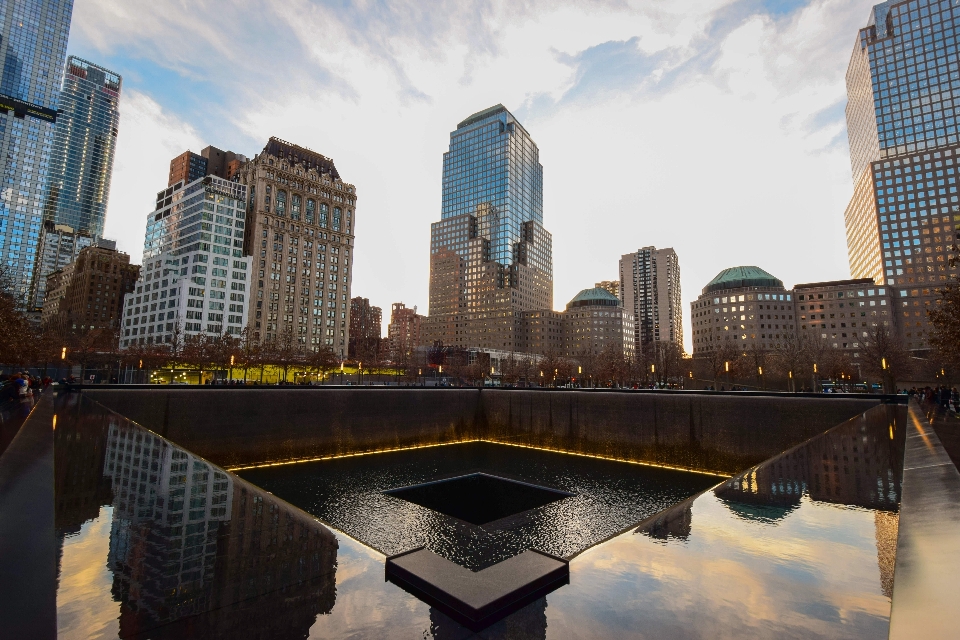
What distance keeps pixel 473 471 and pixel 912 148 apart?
190 m

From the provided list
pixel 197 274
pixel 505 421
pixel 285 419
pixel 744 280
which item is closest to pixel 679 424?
pixel 505 421

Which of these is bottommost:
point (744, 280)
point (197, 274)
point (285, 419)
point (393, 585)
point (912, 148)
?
point (285, 419)

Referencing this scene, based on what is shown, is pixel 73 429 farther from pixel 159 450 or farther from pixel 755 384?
pixel 755 384

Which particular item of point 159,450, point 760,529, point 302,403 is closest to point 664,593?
point 760,529

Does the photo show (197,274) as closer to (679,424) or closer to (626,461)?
(626,461)

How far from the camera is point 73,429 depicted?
15289 mm

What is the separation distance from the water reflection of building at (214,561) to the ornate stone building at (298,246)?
401 feet

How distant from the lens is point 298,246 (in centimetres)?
13650

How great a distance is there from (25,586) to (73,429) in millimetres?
14625

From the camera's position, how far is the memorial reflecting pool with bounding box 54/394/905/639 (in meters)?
3.90

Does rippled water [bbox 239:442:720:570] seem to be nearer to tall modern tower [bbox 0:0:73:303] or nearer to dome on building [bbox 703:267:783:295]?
dome on building [bbox 703:267:783:295]

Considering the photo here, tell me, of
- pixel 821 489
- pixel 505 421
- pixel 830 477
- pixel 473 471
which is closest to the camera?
pixel 821 489

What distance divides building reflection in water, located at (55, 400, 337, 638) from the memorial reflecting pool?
0.9 inches

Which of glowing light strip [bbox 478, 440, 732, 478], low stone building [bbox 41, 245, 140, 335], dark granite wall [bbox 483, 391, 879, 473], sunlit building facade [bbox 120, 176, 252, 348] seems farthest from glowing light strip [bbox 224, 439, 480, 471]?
low stone building [bbox 41, 245, 140, 335]
